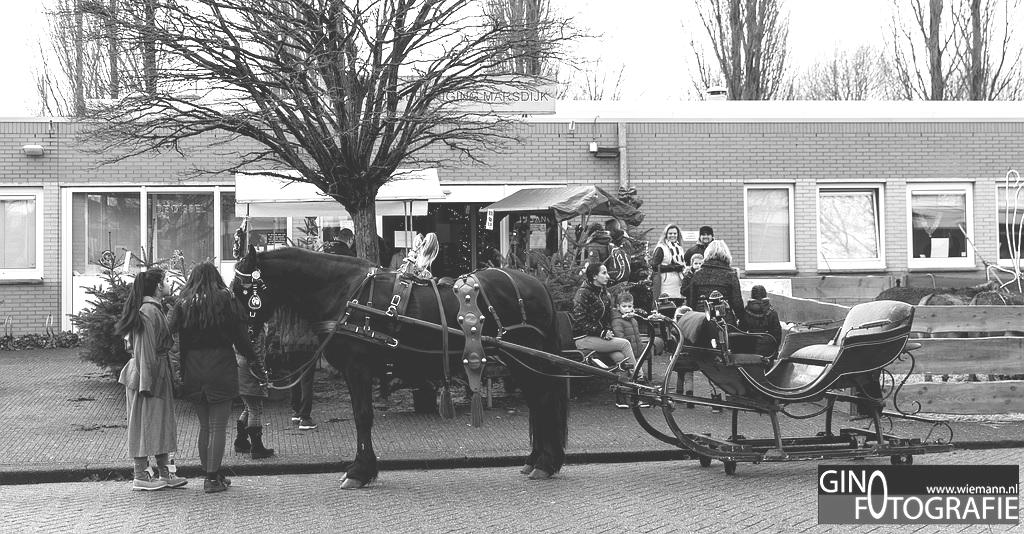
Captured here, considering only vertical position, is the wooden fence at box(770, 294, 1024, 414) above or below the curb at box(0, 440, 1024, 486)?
above

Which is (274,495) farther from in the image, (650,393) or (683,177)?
(683,177)

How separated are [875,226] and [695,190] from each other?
142 inches

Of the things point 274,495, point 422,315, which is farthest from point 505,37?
point 274,495

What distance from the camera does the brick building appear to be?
704 inches

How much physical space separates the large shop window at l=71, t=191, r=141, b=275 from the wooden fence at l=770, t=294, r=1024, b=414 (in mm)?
13283

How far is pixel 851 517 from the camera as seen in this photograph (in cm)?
659

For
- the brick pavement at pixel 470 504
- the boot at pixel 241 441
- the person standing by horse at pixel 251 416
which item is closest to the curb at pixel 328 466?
the brick pavement at pixel 470 504

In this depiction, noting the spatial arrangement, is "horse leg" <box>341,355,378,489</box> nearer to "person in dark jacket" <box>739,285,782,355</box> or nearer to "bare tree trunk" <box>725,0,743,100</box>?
"person in dark jacket" <box>739,285,782,355</box>

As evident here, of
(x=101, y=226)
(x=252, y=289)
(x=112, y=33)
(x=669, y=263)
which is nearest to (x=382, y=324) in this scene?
(x=252, y=289)

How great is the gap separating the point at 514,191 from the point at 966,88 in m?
22.6

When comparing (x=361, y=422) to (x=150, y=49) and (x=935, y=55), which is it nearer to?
(x=150, y=49)

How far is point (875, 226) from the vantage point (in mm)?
19188

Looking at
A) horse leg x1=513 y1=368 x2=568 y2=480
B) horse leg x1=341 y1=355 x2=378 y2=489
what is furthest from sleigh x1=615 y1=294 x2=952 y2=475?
→ horse leg x1=341 y1=355 x2=378 y2=489

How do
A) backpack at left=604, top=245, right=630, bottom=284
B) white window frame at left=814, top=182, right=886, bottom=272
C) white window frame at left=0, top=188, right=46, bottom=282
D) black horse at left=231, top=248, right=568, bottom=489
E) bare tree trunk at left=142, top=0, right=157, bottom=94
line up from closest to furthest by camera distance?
black horse at left=231, top=248, right=568, bottom=489 < bare tree trunk at left=142, top=0, right=157, bottom=94 < backpack at left=604, top=245, right=630, bottom=284 < white window frame at left=0, top=188, right=46, bottom=282 < white window frame at left=814, top=182, right=886, bottom=272
